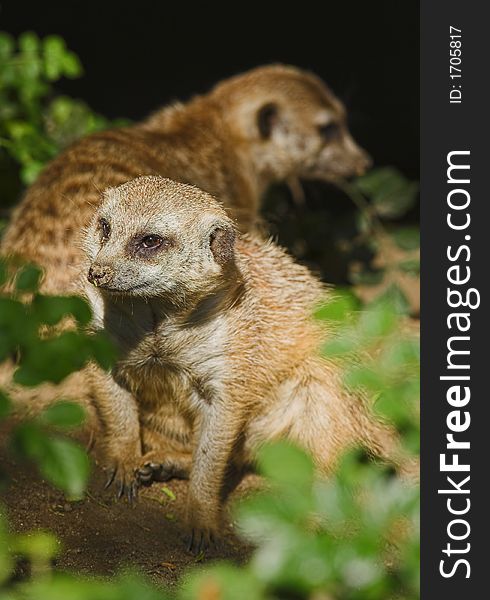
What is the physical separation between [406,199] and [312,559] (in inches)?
131

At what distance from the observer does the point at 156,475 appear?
2684 millimetres

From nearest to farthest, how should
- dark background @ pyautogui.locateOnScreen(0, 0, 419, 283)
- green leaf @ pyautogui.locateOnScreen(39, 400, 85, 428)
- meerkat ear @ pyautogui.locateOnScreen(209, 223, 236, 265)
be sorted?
green leaf @ pyautogui.locateOnScreen(39, 400, 85, 428), meerkat ear @ pyautogui.locateOnScreen(209, 223, 236, 265), dark background @ pyautogui.locateOnScreen(0, 0, 419, 283)

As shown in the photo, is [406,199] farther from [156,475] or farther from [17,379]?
[17,379]

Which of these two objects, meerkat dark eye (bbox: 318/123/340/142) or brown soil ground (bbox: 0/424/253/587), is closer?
brown soil ground (bbox: 0/424/253/587)

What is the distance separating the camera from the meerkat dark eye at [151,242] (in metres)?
2.20

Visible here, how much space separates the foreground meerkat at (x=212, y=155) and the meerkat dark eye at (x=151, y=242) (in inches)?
24.1

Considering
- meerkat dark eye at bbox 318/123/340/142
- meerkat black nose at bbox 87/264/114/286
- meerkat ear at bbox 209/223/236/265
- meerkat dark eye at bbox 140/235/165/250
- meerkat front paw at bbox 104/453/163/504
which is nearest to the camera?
meerkat black nose at bbox 87/264/114/286

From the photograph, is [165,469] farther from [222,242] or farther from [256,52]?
[256,52]

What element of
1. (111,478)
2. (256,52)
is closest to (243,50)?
(256,52)

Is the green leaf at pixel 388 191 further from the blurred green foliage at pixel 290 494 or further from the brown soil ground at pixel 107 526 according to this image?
the blurred green foliage at pixel 290 494

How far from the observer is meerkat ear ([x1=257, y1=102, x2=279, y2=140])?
4.13 metres

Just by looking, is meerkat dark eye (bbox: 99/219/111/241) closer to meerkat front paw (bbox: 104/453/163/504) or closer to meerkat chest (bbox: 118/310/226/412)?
meerkat chest (bbox: 118/310/226/412)

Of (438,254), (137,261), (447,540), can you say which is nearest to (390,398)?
(447,540)

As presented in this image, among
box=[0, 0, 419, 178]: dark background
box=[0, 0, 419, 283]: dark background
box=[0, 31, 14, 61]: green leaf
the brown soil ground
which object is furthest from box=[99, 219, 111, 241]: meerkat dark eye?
box=[0, 0, 419, 178]: dark background
